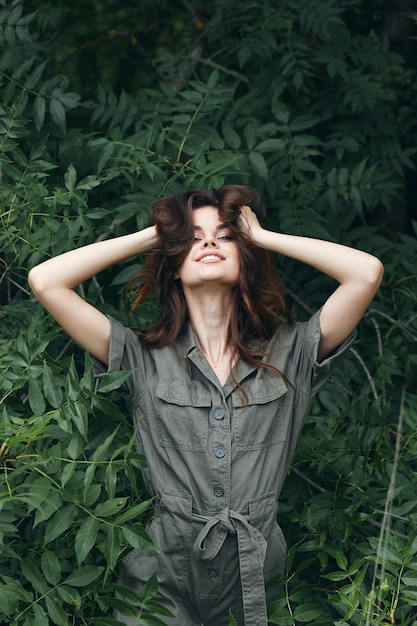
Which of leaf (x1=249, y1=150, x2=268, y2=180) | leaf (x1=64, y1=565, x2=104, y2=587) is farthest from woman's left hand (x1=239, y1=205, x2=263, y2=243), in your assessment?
leaf (x1=64, y1=565, x2=104, y2=587)

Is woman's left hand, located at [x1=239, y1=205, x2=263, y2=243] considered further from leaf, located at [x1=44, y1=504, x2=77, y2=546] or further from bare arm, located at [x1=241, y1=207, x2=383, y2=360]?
leaf, located at [x1=44, y1=504, x2=77, y2=546]

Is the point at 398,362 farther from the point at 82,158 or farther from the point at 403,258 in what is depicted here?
the point at 82,158

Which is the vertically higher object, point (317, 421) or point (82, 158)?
point (82, 158)

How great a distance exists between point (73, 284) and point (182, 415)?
1.42 ft

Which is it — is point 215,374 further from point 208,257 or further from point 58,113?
point 58,113

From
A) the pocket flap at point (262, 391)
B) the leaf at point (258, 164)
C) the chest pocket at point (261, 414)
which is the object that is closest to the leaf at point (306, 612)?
the chest pocket at point (261, 414)

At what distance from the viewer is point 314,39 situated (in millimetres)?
3926

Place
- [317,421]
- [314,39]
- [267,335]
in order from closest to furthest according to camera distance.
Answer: [267,335], [317,421], [314,39]

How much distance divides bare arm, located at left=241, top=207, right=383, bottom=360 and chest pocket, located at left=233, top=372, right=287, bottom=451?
15 cm

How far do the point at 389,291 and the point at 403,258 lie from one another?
126 mm

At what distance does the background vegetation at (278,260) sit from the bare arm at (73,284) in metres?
0.13

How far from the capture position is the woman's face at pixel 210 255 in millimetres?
2611

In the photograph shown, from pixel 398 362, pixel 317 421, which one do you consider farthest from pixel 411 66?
pixel 317 421

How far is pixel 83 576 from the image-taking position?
2.49m
